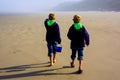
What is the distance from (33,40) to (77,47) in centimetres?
580

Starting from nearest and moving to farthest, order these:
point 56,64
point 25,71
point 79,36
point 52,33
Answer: point 79,36, point 25,71, point 52,33, point 56,64

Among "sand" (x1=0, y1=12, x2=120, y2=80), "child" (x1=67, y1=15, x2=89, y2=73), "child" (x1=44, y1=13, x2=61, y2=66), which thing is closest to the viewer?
"sand" (x1=0, y1=12, x2=120, y2=80)

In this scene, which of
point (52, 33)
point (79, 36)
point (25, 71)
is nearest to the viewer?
point (79, 36)

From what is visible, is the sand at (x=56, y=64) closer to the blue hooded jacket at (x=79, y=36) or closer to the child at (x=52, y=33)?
the child at (x=52, y=33)

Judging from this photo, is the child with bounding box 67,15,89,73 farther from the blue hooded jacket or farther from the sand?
the sand

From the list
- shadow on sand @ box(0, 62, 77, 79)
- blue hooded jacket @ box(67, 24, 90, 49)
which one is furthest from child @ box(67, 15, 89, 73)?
shadow on sand @ box(0, 62, 77, 79)

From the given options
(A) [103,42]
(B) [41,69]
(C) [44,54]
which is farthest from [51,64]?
(A) [103,42]

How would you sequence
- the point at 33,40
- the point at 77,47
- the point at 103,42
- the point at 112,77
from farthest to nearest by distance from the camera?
the point at 33,40 < the point at 103,42 < the point at 77,47 < the point at 112,77

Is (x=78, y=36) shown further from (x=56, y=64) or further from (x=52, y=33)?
(x=56, y=64)

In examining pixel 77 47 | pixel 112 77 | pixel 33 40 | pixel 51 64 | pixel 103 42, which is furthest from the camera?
pixel 33 40

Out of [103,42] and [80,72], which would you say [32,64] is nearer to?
[80,72]

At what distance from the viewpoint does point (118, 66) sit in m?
8.14

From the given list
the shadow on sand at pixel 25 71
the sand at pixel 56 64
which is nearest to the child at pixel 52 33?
the shadow on sand at pixel 25 71

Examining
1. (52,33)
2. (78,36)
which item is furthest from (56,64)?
(78,36)
